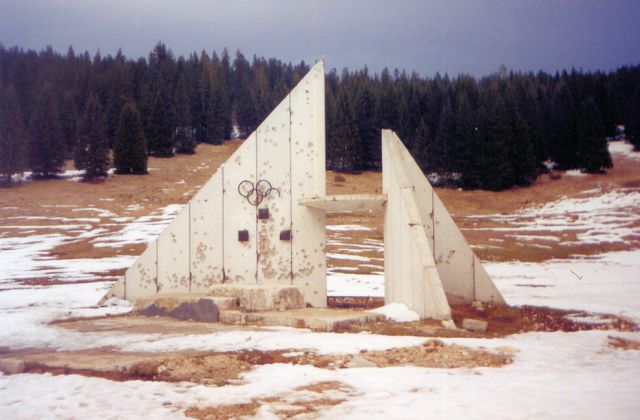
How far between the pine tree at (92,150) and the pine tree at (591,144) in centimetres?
5007

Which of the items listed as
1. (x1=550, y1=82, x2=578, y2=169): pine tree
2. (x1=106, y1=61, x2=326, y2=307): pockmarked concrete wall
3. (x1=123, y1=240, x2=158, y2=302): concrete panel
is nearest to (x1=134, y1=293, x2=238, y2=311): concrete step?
(x1=123, y1=240, x2=158, y2=302): concrete panel

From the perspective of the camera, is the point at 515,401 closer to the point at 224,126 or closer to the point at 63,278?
the point at 63,278

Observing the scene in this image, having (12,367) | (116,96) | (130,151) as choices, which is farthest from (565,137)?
(12,367)

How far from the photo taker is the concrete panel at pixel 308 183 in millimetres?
14914

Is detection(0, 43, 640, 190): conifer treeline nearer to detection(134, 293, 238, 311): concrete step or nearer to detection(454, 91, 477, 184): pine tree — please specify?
detection(454, 91, 477, 184): pine tree

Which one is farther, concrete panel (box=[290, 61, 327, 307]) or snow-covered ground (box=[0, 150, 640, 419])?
concrete panel (box=[290, 61, 327, 307])

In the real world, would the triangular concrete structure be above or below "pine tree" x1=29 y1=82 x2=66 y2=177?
below

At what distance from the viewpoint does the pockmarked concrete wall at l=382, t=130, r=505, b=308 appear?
1229 cm

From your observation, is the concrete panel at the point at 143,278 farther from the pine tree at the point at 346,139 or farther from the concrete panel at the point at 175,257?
the pine tree at the point at 346,139

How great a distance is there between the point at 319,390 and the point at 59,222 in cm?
4381

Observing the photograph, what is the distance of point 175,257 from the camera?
1502cm

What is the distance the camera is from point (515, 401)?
586 centimetres

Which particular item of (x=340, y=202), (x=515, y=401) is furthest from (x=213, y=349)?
(x=340, y=202)

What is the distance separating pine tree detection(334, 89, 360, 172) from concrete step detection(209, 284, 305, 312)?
6302 cm
